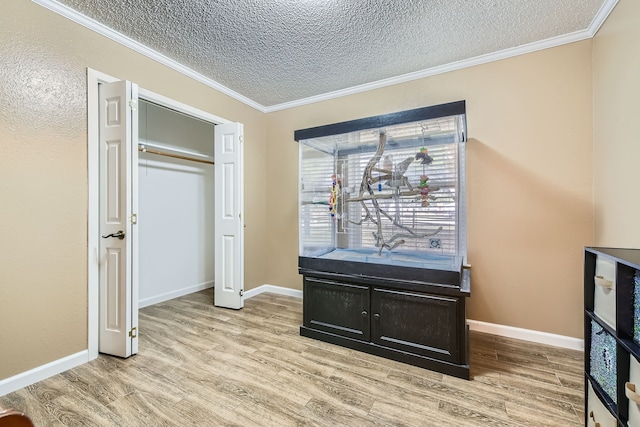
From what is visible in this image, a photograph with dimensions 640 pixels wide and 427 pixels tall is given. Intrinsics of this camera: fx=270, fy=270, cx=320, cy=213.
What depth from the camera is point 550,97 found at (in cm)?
229

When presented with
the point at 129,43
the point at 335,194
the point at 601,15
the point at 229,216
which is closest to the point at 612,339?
the point at 335,194

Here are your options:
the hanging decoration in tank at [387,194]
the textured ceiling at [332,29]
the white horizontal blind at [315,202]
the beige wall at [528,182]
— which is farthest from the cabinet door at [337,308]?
the textured ceiling at [332,29]

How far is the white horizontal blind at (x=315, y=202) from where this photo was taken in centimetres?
247

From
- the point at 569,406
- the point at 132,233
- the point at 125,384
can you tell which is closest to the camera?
the point at 569,406

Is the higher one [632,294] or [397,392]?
[632,294]

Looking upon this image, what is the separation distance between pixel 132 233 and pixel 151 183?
1470 mm

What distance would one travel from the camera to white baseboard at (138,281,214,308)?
3.26m

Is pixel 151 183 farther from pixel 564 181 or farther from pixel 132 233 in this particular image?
pixel 564 181

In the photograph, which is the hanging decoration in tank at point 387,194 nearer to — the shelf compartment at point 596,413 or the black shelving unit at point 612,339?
the black shelving unit at point 612,339

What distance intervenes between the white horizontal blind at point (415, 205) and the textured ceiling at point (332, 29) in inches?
38.6

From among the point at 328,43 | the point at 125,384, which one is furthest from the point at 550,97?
the point at 125,384

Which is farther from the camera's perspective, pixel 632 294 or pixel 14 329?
pixel 14 329

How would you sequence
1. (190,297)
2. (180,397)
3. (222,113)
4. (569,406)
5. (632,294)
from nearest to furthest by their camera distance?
(632,294) → (569,406) → (180,397) → (222,113) → (190,297)

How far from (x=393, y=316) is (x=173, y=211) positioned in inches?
121
